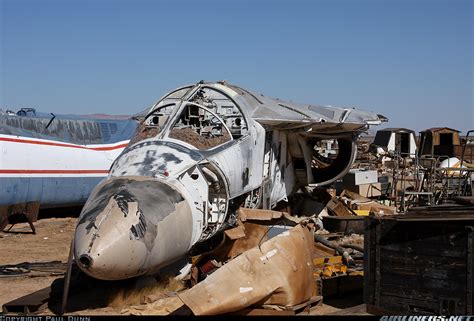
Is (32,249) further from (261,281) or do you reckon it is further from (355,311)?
(355,311)

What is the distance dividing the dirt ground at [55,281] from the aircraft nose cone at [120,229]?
724 millimetres

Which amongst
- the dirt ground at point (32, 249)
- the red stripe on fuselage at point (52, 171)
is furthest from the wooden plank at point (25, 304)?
the red stripe on fuselage at point (52, 171)

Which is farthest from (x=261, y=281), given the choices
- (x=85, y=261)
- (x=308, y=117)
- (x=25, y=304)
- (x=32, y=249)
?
(x=32, y=249)

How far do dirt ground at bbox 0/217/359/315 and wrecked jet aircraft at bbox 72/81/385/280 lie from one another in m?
0.53

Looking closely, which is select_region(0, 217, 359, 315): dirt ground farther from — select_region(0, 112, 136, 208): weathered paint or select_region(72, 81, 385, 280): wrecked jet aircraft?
select_region(0, 112, 136, 208): weathered paint

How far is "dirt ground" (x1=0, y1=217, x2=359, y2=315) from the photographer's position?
8242 millimetres

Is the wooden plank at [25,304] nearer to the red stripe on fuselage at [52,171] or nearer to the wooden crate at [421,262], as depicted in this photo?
the wooden crate at [421,262]

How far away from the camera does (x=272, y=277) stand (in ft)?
25.4

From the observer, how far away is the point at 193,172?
355 inches

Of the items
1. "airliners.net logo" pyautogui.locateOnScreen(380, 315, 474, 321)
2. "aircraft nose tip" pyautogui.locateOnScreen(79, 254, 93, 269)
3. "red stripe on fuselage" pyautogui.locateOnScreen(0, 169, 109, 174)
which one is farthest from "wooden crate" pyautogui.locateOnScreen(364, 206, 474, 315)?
"red stripe on fuselage" pyautogui.locateOnScreen(0, 169, 109, 174)

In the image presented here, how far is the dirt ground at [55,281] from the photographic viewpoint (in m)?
8.24

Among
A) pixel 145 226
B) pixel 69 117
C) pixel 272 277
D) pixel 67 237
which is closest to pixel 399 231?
pixel 272 277

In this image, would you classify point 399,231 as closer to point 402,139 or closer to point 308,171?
point 308,171

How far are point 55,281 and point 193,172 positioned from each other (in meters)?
2.76
